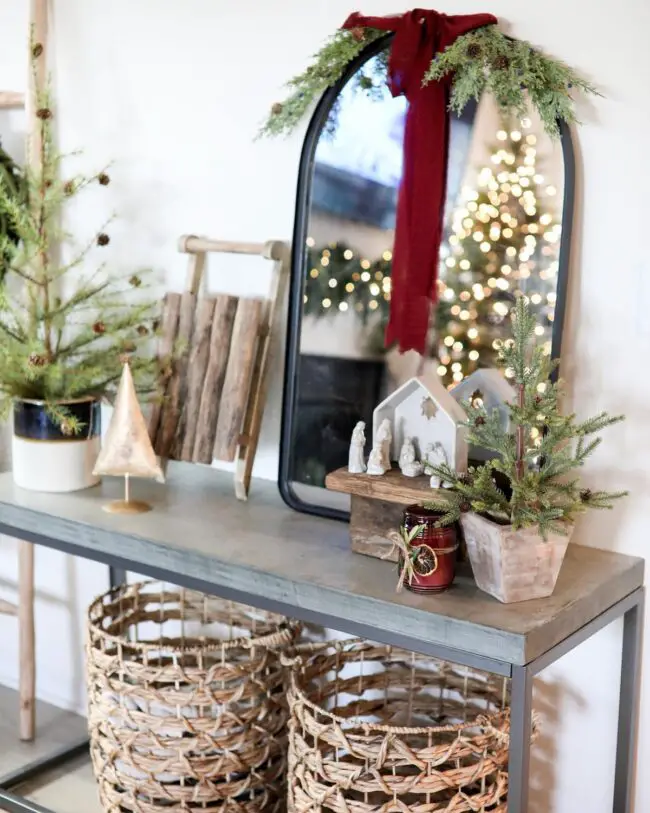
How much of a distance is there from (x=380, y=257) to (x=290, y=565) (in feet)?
1.95

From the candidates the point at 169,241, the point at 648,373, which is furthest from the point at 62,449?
the point at 648,373

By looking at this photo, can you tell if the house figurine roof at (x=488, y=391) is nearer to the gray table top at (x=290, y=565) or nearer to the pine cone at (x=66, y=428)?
the gray table top at (x=290, y=565)

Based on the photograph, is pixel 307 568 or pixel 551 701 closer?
pixel 307 568

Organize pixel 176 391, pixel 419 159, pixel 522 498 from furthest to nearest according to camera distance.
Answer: pixel 176 391, pixel 419 159, pixel 522 498

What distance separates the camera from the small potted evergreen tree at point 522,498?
1435mm

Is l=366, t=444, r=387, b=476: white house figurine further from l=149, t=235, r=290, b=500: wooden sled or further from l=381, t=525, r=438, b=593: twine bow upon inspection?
l=149, t=235, r=290, b=500: wooden sled

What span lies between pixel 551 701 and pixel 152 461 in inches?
34.0

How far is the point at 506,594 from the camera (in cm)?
145

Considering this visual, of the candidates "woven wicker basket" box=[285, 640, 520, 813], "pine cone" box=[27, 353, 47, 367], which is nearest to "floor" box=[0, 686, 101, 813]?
"woven wicker basket" box=[285, 640, 520, 813]

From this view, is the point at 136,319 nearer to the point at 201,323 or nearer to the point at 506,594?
the point at 201,323

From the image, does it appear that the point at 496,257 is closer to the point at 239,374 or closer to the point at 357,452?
the point at 357,452

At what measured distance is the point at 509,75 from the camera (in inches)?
65.1

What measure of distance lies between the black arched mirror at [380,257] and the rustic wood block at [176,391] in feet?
0.81

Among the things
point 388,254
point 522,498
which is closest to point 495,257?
point 388,254
